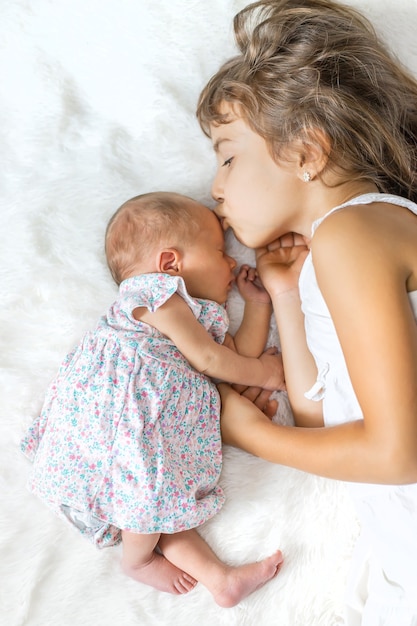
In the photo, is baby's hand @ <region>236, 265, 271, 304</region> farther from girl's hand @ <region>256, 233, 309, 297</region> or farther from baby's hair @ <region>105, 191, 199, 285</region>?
baby's hair @ <region>105, 191, 199, 285</region>

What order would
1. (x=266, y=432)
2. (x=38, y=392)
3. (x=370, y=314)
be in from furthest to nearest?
1. (x=38, y=392)
2. (x=266, y=432)
3. (x=370, y=314)

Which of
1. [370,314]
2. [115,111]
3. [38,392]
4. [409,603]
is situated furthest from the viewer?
[115,111]

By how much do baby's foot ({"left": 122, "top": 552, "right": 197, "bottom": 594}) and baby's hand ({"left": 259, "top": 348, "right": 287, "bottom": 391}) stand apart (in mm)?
459

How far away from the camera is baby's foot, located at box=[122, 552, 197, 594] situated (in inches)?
61.0

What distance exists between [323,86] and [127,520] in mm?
1001

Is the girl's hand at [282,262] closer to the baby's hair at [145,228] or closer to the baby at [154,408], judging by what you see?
the baby at [154,408]

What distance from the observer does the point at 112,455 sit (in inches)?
58.7

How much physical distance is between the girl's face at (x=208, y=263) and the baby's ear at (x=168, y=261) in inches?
0.7

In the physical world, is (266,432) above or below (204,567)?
above

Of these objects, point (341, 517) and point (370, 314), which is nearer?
point (370, 314)

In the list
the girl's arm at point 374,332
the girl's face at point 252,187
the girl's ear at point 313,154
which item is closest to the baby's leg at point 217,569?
the girl's arm at point 374,332

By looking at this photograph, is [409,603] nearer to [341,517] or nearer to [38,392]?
[341,517]

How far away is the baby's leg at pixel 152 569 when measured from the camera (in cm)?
152

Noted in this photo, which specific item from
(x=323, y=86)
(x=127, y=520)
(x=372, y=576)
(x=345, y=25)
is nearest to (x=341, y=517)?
(x=372, y=576)
